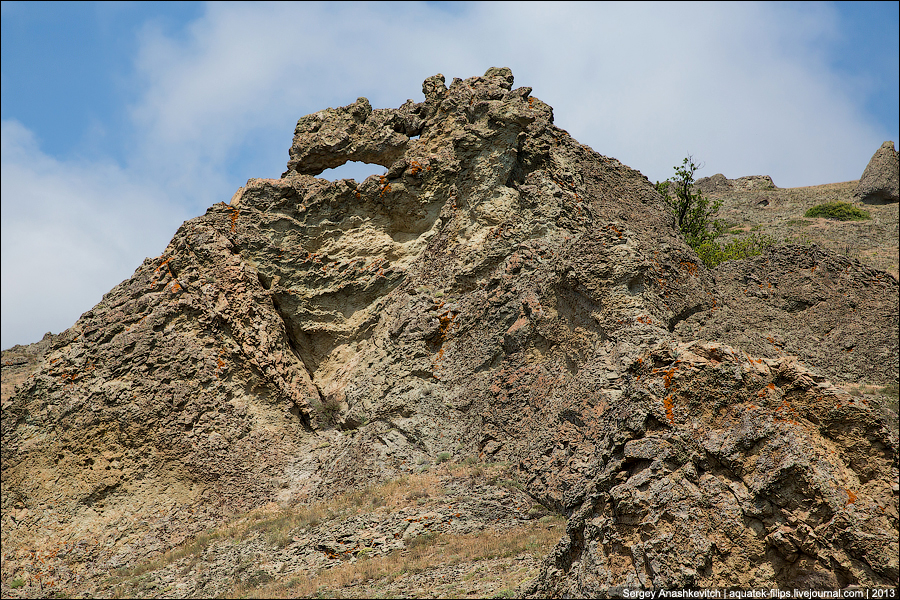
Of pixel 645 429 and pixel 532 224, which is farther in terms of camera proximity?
pixel 532 224

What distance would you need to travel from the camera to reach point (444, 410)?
16.7 meters

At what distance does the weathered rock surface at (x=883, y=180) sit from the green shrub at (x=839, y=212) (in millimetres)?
3227

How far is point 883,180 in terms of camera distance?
161 ft

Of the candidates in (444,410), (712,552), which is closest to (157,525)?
(444,410)

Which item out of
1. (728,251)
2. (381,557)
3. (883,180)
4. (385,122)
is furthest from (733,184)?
(381,557)

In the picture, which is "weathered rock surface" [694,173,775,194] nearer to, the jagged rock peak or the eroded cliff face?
the eroded cliff face

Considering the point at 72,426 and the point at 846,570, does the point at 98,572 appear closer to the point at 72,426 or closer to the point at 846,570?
the point at 72,426

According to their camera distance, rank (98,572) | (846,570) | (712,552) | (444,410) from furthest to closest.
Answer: (444,410), (98,572), (712,552), (846,570)

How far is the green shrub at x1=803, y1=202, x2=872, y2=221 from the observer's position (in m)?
45.6

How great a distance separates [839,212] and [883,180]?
653cm

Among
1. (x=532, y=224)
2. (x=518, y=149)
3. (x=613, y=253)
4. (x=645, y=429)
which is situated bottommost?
(x=645, y=429)

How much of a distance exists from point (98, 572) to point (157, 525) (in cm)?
153

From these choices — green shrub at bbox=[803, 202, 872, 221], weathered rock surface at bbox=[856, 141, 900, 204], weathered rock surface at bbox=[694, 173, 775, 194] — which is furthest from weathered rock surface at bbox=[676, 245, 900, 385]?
weathered rock surface at bbox=[694, 173, 775, 194]

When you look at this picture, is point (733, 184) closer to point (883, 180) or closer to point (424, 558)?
point (883, 180)
